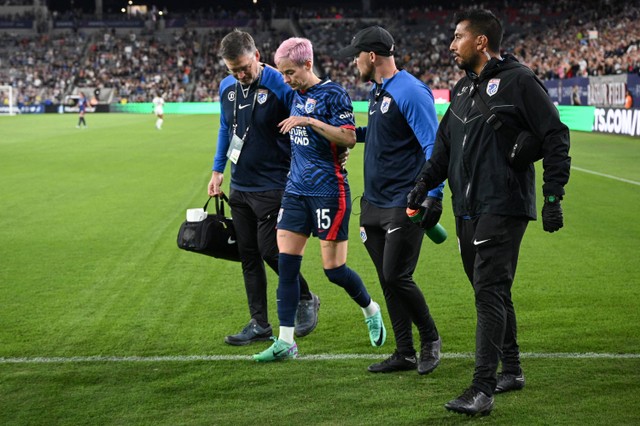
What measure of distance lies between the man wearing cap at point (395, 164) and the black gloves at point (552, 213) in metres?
0.97

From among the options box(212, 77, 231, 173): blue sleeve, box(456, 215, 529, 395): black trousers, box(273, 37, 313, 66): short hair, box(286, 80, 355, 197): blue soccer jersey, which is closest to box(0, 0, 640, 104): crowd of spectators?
box(212, 77, 231, 173): blue sleeve

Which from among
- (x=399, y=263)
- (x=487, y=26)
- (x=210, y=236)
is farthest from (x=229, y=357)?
(x=487, y=26)

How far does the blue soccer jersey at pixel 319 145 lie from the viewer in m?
5.83

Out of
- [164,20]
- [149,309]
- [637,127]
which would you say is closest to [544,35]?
[637,127]

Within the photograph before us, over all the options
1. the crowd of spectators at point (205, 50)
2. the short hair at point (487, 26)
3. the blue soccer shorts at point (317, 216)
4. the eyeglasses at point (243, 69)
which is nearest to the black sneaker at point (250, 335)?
the blue soccer shorts at point (317, 216)

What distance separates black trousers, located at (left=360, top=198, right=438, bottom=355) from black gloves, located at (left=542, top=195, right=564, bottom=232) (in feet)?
3.60

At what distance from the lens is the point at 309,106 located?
5855mm

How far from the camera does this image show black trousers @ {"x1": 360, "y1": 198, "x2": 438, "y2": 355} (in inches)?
218

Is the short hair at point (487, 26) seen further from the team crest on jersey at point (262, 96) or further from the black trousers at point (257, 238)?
the black trousers at point (257, 238)

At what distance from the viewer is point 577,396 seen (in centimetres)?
515

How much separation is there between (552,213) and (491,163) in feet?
1.54

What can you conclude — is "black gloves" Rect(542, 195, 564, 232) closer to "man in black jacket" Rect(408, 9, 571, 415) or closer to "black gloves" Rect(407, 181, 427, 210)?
"man in black jacket" Rect(408, 9, 571, 415)

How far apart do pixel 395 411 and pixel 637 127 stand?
26493 millimetres

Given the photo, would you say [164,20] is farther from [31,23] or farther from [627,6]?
[627,6]
